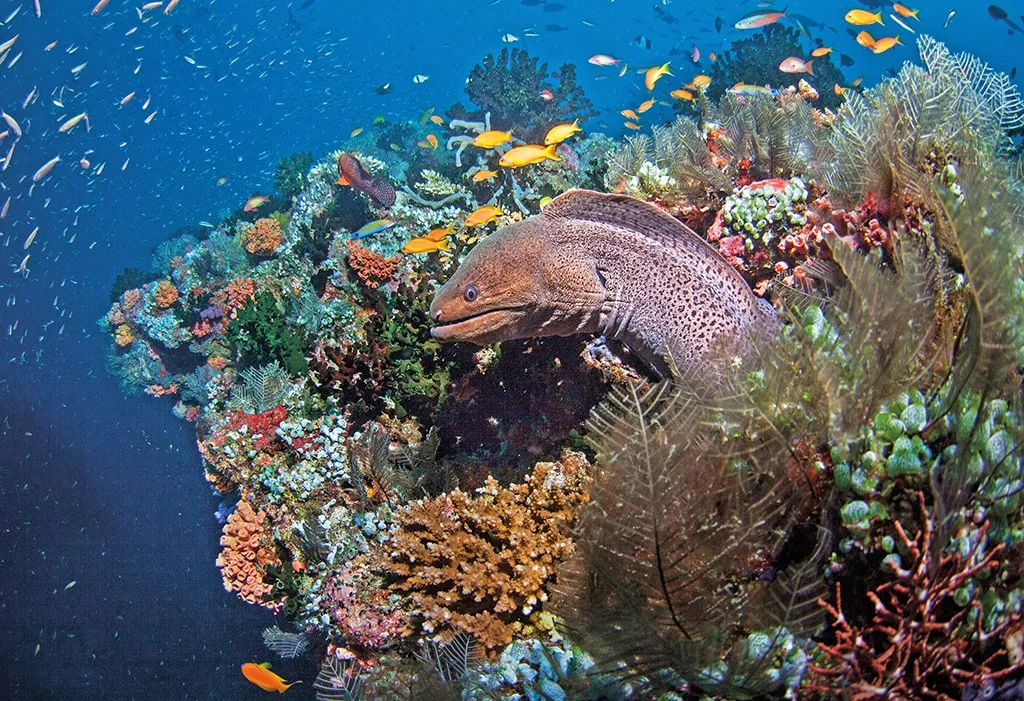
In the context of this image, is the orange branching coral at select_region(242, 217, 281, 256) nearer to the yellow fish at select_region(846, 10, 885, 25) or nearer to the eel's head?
the eel's head

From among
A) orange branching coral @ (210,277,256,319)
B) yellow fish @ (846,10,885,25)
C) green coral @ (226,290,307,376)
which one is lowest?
orange branching coral @ (210,277,256,319)

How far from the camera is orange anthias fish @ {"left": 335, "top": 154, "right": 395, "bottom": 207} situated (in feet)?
34.0

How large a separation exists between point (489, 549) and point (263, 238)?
10592 mm

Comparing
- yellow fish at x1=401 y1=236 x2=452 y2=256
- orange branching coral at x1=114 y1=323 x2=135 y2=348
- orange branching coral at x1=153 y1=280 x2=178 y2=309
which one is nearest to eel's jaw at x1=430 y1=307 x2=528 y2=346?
yellow fish at x1=401 y1=236 x2=452 y2=256

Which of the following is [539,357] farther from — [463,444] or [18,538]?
[18,538]

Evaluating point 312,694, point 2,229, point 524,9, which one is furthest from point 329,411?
point 524,9

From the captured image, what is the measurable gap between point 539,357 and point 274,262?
→ 26.1 feet

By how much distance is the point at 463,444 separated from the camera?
5008mm

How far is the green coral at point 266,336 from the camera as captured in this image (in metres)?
7.26

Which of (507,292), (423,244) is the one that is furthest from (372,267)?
(507,292)

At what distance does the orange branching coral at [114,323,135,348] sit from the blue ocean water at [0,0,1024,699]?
218 cm

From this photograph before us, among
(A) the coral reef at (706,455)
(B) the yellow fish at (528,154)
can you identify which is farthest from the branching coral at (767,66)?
(A) the coral reef at (706,455)

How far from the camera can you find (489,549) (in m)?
3.91

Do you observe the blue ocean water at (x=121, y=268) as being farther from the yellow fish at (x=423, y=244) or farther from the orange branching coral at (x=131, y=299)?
the yellow fish at (x=423, y=244)
